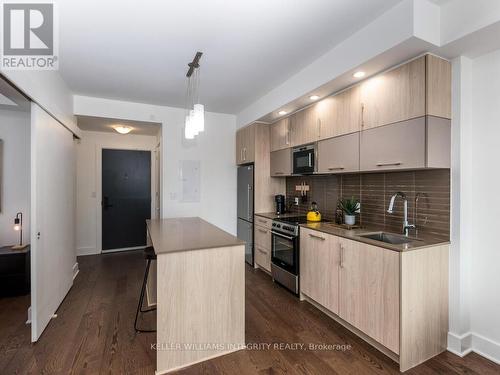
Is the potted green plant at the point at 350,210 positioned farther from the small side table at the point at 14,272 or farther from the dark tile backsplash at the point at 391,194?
the small side table at the point at 14,272

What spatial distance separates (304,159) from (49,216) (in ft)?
9.60

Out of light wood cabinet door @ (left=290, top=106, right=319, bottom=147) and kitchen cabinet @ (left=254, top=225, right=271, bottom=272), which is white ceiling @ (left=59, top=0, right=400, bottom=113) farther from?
kitchen cabinet @ (left=254, top=225, right=271, bottom=272)

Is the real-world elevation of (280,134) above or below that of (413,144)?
above

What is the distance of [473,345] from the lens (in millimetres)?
2012

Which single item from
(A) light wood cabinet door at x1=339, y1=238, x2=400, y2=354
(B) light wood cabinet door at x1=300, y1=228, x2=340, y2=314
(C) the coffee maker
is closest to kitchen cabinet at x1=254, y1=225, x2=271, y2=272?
(C) the coffee maker

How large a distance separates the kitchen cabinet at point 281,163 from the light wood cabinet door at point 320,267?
102 centimetres

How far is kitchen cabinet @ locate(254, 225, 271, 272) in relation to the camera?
3594 millimetres

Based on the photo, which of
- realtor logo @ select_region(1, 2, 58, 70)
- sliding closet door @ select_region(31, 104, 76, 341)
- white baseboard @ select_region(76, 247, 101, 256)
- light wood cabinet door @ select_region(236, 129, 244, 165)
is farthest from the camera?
white baseboard @ select_region(76, 247, 101, 256)

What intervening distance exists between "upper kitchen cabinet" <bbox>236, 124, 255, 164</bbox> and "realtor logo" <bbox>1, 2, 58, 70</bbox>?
2587mm

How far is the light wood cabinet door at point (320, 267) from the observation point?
7.87 feet

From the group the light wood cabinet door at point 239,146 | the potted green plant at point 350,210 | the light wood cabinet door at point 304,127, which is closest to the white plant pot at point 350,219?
the potted green plant at point 350,210

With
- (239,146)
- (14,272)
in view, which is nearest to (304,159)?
(239,146)

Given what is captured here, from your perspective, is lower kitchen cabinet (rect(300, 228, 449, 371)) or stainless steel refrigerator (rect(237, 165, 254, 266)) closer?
lower kitchen cabinet (rect(300, 228, 449, 371))

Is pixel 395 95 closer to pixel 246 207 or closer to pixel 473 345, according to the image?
pixel 473 345
